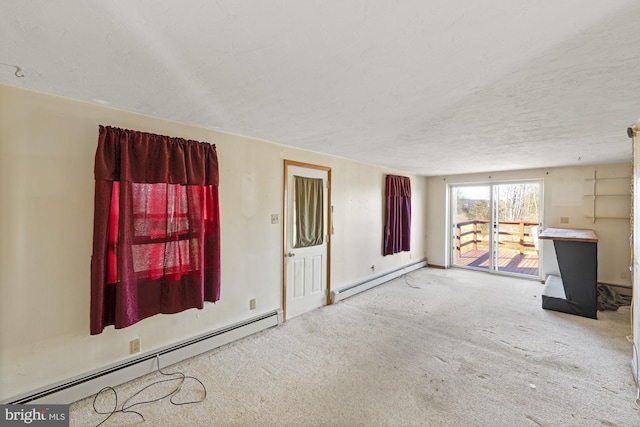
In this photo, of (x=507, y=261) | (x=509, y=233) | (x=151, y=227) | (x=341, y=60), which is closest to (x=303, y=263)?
(x=151, y=227)

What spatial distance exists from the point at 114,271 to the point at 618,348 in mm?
4836

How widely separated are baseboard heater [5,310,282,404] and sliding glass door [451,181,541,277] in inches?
204

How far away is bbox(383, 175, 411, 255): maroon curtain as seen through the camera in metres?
5.18

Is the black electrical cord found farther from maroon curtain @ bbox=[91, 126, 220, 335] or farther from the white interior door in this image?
the white interior door

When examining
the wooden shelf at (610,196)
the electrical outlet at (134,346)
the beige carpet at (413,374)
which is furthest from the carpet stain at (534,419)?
the wooden shelf at (610,196)

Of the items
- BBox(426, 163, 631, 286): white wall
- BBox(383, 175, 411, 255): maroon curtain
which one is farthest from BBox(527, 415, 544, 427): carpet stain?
BBox(426, 163, 631, 286): white wall

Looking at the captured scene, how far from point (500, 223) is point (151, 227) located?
634 centimetres

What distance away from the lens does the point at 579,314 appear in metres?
3.60

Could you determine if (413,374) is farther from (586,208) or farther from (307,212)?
(586,208)

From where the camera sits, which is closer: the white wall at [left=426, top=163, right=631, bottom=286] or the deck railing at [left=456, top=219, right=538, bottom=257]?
the white wall at [left=426, top=163, right=631, bottom=286]

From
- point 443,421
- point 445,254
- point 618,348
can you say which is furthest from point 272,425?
point 445,254

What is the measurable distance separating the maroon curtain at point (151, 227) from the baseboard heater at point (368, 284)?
6.61 ft

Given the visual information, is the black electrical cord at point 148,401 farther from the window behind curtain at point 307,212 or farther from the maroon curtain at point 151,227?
the window behind curtain at point 307,212

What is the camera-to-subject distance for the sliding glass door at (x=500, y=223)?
18.0 feet
